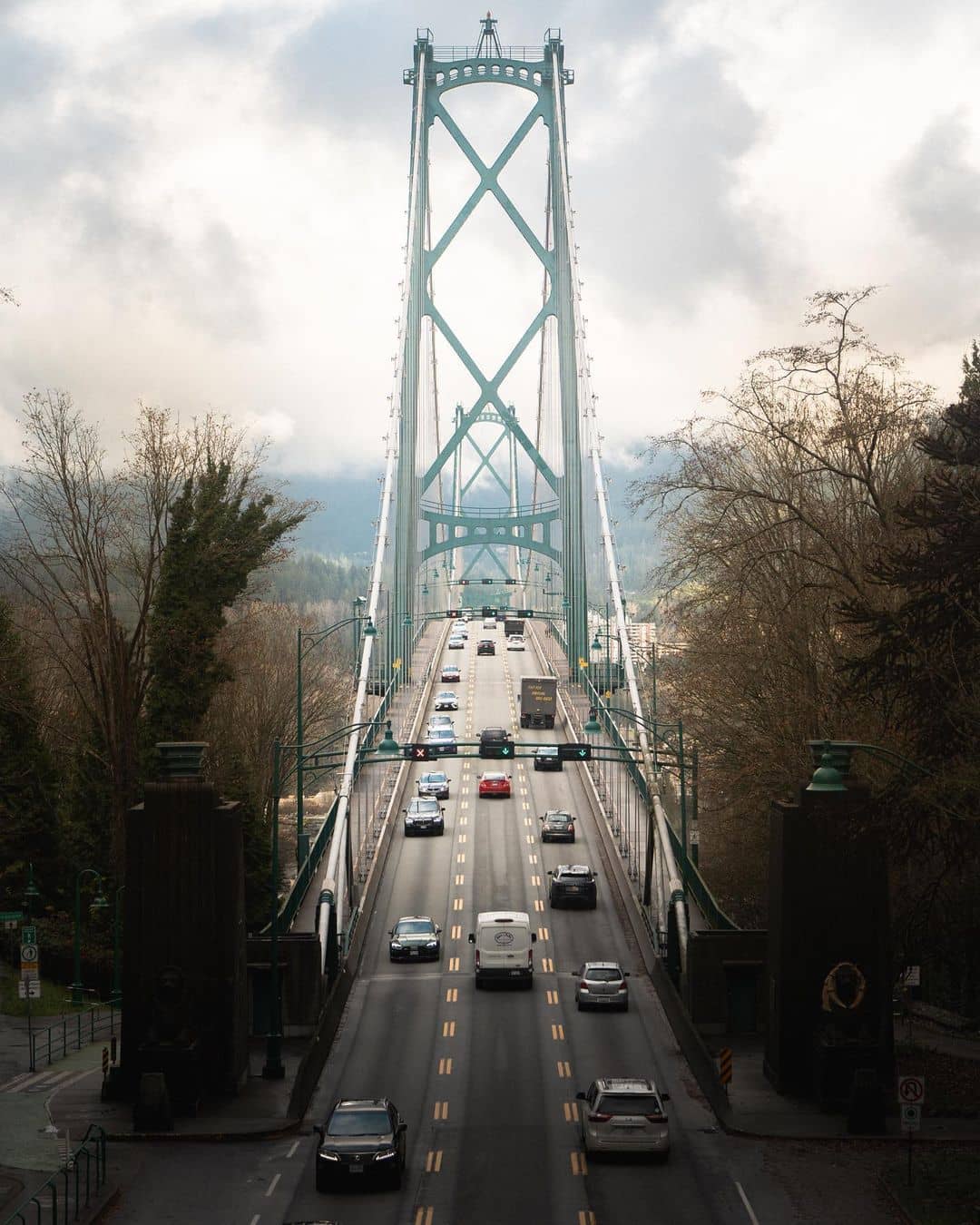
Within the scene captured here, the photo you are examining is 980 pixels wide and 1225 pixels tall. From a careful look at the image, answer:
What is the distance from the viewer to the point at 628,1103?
Answer: 2869 cm

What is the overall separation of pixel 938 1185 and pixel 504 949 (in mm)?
20266

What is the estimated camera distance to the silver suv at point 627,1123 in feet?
93.0

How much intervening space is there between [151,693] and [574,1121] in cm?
2145

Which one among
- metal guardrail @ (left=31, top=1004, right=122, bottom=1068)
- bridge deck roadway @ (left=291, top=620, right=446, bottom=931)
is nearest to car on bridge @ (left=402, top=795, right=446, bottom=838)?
bridge deck roadway @ (left=291, top=620, right=446, bottom=931)

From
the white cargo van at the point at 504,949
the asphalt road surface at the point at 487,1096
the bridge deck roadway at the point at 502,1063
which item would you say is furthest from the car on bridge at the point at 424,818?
the white cargo van at the point at 504,949

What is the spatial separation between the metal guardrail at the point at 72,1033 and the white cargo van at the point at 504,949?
9578 millimetres

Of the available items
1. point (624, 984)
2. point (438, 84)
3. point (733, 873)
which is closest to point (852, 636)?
point (624, 984)

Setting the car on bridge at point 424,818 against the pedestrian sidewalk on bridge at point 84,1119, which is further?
the car on bridge at point 424,818

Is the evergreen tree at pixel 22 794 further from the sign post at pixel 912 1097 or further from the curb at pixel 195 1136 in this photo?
the sign post at pixel 912 1097

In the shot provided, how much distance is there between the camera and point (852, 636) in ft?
127

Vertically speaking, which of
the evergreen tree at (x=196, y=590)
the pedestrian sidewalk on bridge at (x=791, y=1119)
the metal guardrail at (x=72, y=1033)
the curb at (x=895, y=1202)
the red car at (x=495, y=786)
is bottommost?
the metal guardrail at (x=72, y=1033)

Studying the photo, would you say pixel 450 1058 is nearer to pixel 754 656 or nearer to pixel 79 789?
pixel 754 656

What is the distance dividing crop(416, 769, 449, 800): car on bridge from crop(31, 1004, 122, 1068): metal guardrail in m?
28.1

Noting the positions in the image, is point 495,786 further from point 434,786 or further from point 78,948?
point 78,948
